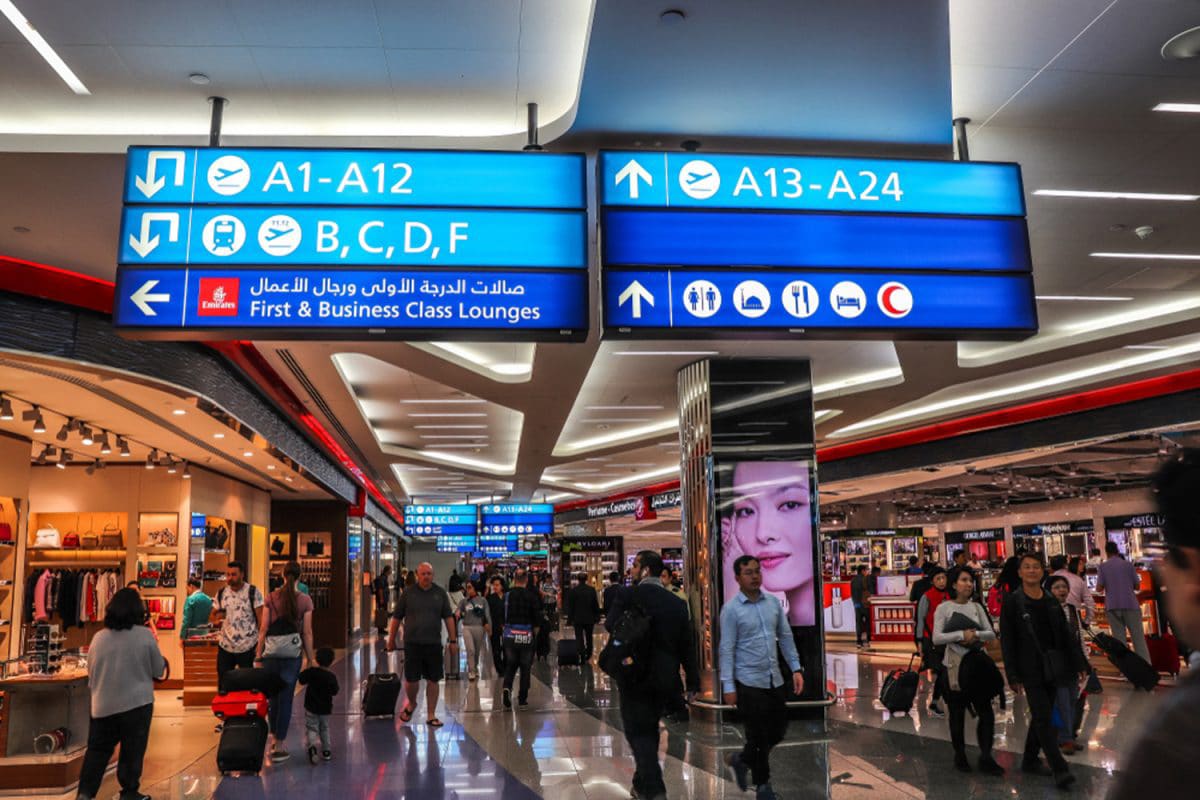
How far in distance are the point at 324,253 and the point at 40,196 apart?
2.08m

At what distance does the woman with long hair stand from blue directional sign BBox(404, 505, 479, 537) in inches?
665

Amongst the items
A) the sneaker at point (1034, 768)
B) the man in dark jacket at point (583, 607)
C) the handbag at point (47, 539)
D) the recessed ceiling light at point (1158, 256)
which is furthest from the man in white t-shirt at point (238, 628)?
the recessed ceiling light at point (1158, 256)

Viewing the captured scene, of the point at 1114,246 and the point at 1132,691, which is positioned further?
the point at 1132,691

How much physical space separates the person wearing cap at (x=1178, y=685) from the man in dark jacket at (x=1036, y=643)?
5.65 m

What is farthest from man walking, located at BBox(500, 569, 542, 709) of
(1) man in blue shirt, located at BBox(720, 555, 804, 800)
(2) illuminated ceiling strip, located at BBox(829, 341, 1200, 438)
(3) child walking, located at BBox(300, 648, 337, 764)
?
(2) illuminated ceiling strip, located at BBox(829, 341, 1200, 438)

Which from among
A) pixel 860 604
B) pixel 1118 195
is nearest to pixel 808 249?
pixel 1118 195

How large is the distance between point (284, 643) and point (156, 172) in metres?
5.23

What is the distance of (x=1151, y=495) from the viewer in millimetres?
1316

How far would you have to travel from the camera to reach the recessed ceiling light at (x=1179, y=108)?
466 cm

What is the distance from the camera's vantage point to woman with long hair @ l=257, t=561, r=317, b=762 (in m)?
8.08

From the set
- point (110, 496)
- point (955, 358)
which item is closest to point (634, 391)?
point (955, 358)

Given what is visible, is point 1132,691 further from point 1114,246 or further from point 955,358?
point 1114,246

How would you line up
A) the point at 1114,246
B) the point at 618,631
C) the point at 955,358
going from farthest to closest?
the point at 955,358 < the point at 1114,246 < the point at 618,631

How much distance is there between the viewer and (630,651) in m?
5.57
